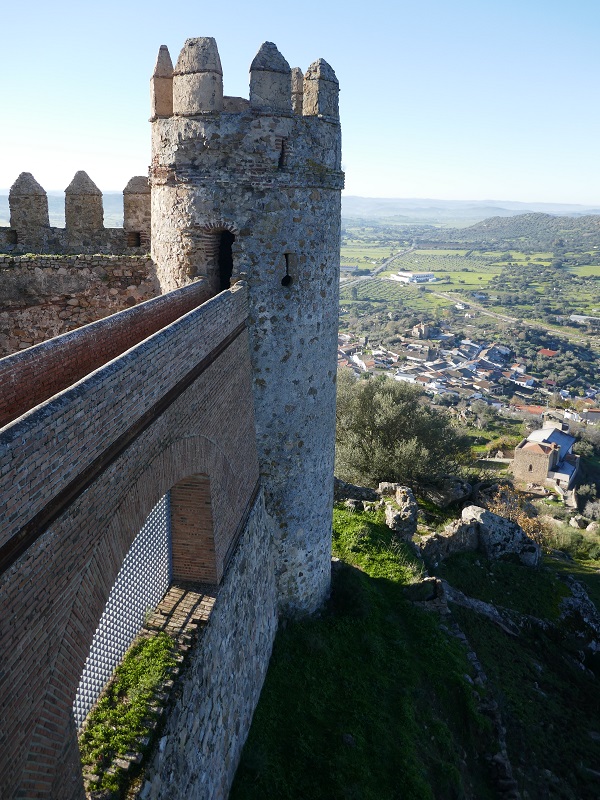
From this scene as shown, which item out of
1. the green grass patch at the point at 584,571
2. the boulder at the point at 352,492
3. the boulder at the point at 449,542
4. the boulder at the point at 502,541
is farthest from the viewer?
the green grass patch at the point at 584,571

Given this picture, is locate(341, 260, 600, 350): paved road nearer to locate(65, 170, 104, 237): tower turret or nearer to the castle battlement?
the castle battlement

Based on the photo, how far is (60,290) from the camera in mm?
8461

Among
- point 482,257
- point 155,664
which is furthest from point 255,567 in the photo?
point 482,257

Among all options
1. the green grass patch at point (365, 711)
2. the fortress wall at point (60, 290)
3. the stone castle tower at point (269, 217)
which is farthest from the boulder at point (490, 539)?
the fortress wall at point (60, 290)

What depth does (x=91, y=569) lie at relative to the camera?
13.3ft

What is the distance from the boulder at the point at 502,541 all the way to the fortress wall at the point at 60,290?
34.6 feet

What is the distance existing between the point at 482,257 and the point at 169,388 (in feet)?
622

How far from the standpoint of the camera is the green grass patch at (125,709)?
15.6 feet

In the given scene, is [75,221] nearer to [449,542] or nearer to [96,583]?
[96,583]

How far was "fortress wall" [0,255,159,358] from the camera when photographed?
8.23 meters

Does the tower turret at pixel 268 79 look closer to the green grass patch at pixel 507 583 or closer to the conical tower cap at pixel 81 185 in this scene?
the conical tower cap at pixel 81 185

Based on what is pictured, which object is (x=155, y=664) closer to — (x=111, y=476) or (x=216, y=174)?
(x=111, y=476)

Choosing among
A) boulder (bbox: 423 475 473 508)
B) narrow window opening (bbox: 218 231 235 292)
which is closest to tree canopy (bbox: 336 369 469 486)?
boulder (bbox: 423 475 473 508)

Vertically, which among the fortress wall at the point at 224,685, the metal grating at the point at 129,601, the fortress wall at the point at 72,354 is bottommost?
the fortress wall at the point at 224,685
